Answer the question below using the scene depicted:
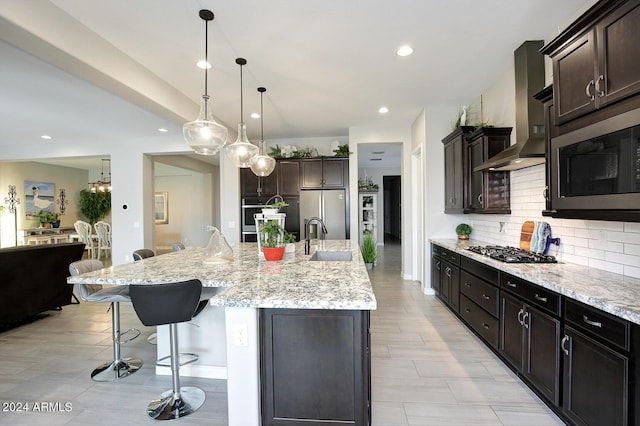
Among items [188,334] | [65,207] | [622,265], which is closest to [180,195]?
[65,207]

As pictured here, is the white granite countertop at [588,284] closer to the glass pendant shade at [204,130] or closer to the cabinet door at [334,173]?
the glass pendant shade at [204,130]

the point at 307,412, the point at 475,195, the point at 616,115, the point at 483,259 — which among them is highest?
the point at 616,115

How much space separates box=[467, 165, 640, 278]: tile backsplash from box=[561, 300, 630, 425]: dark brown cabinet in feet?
2.21

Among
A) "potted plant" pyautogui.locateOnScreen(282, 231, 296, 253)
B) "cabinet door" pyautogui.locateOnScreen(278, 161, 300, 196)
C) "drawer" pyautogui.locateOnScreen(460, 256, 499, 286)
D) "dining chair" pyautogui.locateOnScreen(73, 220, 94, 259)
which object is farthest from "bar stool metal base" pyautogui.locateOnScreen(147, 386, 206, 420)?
"dining chair" pyautogui.locateOnScreen(73, 220, 94, 259)

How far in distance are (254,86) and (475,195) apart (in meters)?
3.01

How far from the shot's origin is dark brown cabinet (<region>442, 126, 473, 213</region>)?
3805mm

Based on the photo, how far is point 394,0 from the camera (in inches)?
86.7

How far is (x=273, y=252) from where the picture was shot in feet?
8.38

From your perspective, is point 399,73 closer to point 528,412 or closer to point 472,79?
point 472,79

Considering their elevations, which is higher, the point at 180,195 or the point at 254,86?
the point at 254,86

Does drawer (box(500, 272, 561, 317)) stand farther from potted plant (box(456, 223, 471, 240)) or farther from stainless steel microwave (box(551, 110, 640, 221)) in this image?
potted plant (box(456, 223, 471, 240))

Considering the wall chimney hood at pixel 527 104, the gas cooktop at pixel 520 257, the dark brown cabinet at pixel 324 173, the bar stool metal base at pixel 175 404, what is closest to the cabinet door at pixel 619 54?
the wall chimney hood at pixel 527 104

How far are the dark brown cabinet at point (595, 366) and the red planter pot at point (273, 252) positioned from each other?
1953mm

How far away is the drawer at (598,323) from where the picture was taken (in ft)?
4.55
